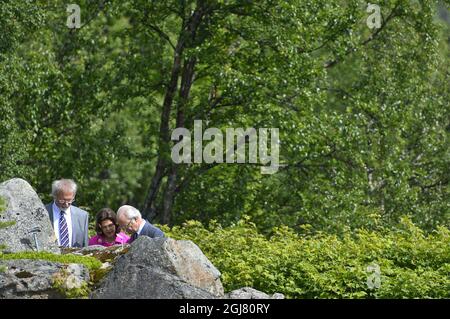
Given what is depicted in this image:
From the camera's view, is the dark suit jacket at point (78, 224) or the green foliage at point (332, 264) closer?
the green foliage at point (332, 264)

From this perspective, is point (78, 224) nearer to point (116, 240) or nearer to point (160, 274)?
point (116, 240)

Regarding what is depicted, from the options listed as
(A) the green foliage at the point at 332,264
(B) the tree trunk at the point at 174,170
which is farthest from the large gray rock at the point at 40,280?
(B) the tree trunk at the point at 174,170

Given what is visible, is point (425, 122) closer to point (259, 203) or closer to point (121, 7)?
point (259, 203)

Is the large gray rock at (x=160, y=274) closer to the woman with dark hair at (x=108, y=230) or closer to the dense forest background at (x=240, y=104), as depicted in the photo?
the woman with dark hair at (x=108, y=230)

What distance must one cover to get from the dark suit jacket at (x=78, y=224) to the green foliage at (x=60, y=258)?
5.02 feet

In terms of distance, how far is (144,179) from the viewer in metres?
40.7

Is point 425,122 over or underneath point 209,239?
over

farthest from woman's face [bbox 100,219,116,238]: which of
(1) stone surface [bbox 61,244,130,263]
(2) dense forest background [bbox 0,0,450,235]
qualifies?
(2) dense forest background [bbox 0,0,450,235]

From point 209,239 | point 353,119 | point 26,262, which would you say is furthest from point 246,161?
point 26,262

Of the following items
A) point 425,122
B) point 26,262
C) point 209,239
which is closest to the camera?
point 26,262

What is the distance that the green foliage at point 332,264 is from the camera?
14.3 meters

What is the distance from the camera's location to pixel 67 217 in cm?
1546

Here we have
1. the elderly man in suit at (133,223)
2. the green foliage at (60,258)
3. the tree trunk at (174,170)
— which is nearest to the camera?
the green foliage at (60,258)

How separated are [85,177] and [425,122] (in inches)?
318
